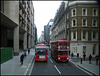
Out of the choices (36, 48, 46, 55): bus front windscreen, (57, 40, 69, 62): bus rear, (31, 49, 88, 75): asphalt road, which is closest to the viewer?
(31, 49, 88, 75): asphalt road

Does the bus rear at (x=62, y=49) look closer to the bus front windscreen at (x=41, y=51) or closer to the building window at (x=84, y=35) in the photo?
the bus front windscreen at (x=41, y=51)

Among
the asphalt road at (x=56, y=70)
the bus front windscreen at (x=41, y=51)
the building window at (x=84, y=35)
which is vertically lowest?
the asphalt road at (x=56, y=70)

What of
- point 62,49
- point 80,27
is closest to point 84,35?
point 80,27

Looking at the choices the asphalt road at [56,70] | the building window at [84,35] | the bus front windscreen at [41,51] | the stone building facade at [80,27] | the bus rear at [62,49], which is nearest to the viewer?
the asphalt road at [56,70]

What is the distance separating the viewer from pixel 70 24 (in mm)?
30969

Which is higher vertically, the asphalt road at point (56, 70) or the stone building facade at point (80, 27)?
the stone building facade at point (80, 27)

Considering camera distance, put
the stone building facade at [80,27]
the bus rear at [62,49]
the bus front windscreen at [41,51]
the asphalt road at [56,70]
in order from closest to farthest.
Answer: the asphalt road at [56,70] → the bus rear at [62,49] → the bus front windscreen at [41,51] → the stone building facade at [80,27]

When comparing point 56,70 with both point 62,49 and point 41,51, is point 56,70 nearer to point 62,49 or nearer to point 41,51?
A: point 62,49

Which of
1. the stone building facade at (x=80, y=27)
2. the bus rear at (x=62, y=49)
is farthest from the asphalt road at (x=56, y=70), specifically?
the stone building facade at (x=80, y=27)

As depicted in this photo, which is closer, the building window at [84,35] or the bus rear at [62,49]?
the bus rear at [62,49]

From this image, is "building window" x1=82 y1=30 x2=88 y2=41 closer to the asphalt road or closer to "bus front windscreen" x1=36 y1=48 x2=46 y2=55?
"bus front windscreen" x1=36 y1=48 x2=46 y2=55

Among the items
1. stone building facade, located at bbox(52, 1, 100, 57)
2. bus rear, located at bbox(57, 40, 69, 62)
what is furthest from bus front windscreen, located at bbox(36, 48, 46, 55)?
stone building facade, located at bbox(52, 1, 100, 57)

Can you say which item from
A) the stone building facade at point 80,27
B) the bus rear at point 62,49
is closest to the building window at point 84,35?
the stone building facade at point 80,27

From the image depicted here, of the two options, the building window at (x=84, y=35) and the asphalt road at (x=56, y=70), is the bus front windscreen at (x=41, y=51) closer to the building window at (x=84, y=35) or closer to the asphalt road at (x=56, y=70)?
the asphalt road at (x=56, y=70)
